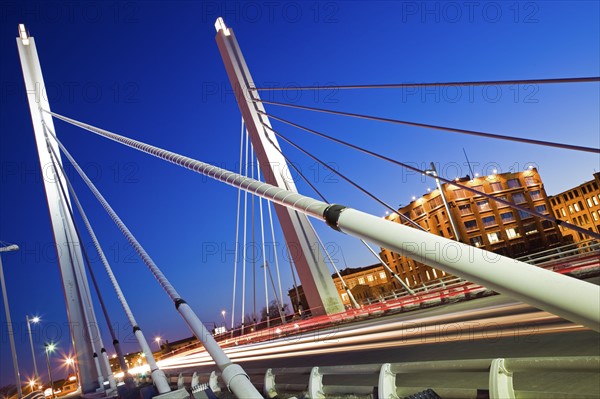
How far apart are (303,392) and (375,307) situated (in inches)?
612

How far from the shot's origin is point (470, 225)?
69625mm

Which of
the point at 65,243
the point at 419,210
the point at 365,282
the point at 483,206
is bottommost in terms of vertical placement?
the point at 365,282

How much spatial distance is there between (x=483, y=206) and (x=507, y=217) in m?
3.90

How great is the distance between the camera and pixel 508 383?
4.02m

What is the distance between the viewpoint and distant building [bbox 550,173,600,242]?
3324 inches

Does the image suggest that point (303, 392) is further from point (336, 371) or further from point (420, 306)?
point (420, 306)

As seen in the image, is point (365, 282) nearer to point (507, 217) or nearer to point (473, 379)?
point (507, 217)

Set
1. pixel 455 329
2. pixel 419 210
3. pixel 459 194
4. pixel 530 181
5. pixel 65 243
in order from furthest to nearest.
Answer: pixel 419 210
pixel 530 181
pixel 459 194
pixel 65 243
pixel 455 329

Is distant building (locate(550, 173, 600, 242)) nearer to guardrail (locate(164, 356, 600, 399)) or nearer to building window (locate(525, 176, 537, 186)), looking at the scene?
building window (locate(525, 176, 537, 186))

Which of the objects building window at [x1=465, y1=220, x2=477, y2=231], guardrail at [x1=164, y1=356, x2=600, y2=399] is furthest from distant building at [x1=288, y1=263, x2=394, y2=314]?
guardrail at [x1=164, y1=356, x2=600, y2=399]

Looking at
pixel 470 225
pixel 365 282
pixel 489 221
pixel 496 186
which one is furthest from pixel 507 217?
pixel 365 282

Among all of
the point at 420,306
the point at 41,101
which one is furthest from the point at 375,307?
the point at 41,101

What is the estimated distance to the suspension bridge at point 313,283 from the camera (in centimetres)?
252

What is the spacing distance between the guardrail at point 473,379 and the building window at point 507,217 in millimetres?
67360
